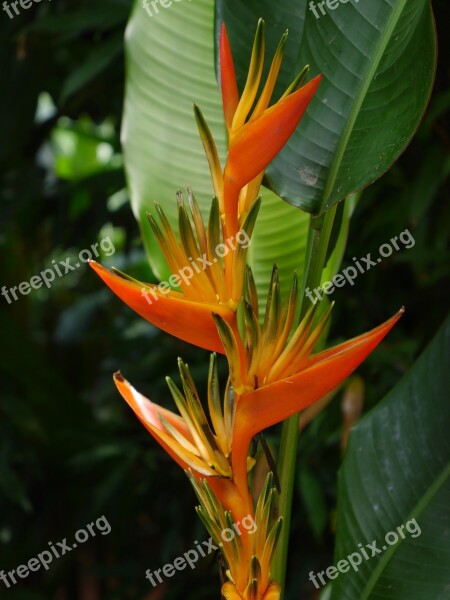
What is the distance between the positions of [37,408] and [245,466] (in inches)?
44.1

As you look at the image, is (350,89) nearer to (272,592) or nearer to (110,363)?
(272,592)

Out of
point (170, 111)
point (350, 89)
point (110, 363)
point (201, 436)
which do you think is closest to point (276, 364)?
point (201, 436)

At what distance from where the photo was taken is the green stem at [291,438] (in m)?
0.52

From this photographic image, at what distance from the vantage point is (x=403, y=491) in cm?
63

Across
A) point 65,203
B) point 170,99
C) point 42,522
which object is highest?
point 65,203

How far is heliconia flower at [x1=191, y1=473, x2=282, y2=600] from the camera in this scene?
469 millimetres

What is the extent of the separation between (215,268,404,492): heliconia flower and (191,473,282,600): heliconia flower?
→ 20 millimetres

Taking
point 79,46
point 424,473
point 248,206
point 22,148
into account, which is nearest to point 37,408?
point 22,148

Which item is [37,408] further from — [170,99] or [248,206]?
[248,206]

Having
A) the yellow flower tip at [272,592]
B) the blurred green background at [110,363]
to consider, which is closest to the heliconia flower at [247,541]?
the yellow flower tip at [272,592]

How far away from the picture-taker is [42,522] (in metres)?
1.59

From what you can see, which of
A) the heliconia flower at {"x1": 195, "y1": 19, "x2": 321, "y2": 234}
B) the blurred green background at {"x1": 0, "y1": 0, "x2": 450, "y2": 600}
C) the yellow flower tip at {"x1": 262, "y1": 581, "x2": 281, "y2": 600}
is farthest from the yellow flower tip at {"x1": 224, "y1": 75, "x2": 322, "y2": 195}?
the blurred green background at {"x1": 0, "y1": 0, "x2": 450, "y2": 600}

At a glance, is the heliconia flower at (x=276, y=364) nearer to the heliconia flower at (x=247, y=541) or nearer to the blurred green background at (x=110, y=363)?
the heliconia flower at (x=247, y=541)

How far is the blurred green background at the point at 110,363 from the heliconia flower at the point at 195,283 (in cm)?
59
